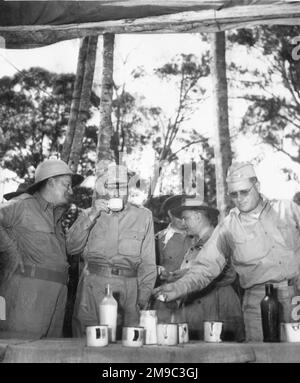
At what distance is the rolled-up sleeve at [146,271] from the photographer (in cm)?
368

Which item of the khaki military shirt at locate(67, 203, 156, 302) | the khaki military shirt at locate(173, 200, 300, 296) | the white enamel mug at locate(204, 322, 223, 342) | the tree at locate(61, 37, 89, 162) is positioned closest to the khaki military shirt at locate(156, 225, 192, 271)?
the khaki military shirt at locate(67, 203, 156, 302)

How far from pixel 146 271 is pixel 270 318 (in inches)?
48.8

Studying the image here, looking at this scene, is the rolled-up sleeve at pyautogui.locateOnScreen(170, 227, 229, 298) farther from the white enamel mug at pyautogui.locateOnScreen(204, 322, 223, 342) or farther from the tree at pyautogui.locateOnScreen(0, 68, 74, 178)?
the tree at pyautogui.locateOnScreen(0, 68, 74, 178)

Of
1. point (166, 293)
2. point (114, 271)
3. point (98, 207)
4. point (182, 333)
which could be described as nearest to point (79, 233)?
point (98, 207)

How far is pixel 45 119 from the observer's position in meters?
14.3

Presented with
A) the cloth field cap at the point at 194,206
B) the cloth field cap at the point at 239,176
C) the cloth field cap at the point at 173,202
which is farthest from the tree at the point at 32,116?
the cloth field cap at the point at 239,176

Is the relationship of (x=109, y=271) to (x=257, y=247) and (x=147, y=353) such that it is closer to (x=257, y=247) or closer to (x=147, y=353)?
(x=257, y=247)

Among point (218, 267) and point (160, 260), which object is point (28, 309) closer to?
point (218, 267)

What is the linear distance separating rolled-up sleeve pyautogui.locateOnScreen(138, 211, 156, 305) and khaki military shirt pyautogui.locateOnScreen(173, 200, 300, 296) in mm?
342

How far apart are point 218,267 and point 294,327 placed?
3.18 ft

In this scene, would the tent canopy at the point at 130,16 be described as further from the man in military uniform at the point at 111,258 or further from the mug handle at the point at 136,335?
the mug handle at the point at 136,335

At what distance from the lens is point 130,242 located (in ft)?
12.4

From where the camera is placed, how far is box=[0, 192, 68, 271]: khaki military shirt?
3537 millimetres

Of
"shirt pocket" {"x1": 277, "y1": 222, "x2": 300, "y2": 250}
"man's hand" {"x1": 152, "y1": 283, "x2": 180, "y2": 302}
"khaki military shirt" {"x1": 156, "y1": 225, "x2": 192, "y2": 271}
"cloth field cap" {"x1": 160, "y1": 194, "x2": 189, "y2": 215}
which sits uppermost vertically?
Result: "cloth field cap" {"x1": 160, "y1": 194, "x2": 189, "y2": 215}
